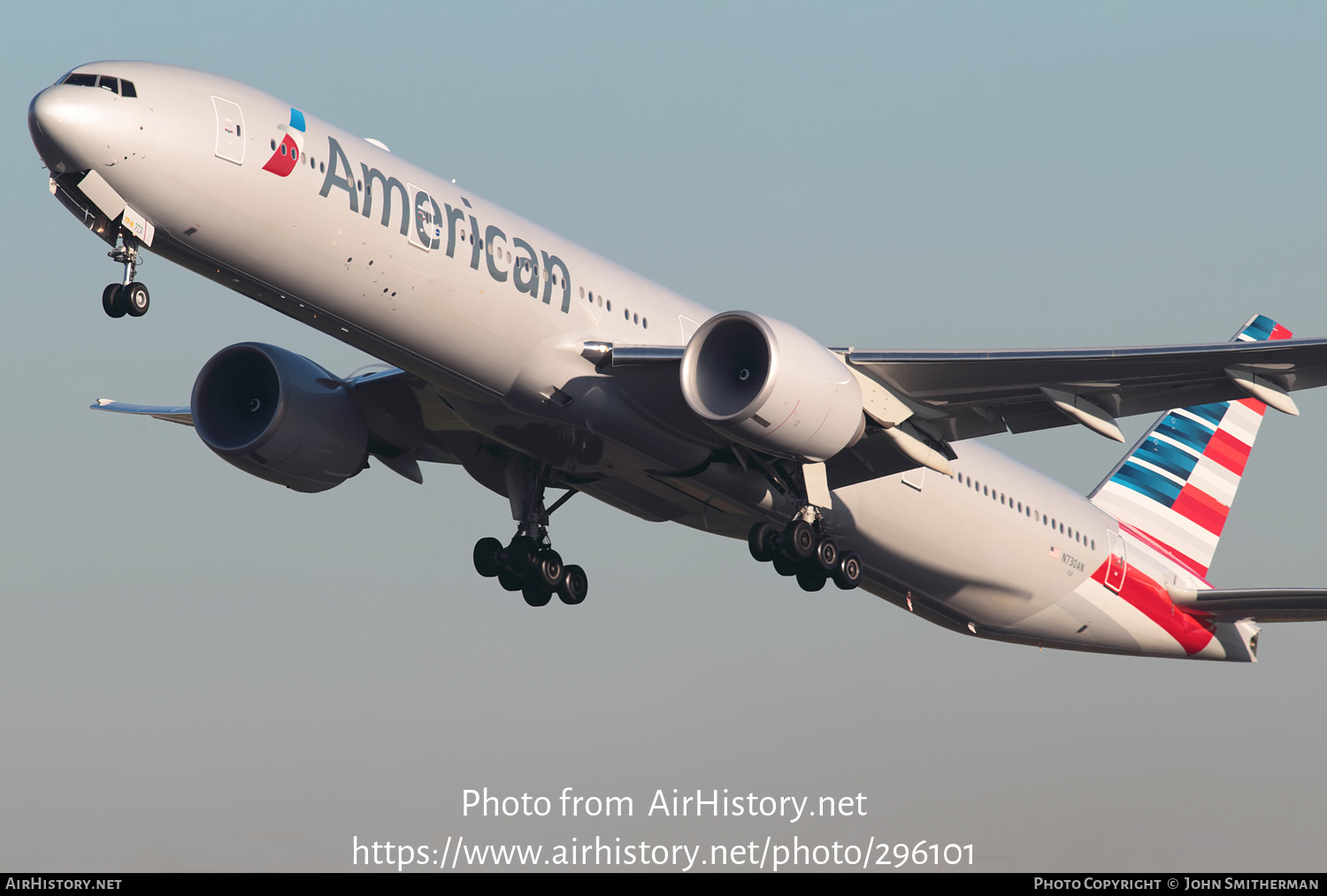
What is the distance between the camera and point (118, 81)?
21.5 m

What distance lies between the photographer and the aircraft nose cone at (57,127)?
20750 mm

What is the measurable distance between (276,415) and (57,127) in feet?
26.5

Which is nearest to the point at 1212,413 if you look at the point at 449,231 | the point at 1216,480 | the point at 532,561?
the point at 1216,480

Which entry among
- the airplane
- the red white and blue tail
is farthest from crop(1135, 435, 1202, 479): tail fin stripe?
the airplane

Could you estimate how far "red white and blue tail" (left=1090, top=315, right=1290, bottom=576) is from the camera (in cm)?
3594

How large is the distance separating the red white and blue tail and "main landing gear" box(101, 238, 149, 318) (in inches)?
866

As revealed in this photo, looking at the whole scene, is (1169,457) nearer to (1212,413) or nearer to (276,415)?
(1212,413)

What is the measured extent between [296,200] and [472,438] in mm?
7677

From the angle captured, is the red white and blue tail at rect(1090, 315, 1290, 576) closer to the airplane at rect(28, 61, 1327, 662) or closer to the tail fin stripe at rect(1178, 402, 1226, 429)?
the tail fin stripe at rect(1178, 402, 1226, 429)

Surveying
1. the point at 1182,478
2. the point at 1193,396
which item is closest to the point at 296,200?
the point at 1193,396

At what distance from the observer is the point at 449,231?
23531 mm

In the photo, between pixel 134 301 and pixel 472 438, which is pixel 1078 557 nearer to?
pixel 472 438

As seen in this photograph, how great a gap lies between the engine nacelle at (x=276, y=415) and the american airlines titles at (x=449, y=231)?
19.1 ft

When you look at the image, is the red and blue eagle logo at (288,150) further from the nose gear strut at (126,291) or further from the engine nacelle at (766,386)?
the engine nacelle at (766,386)
